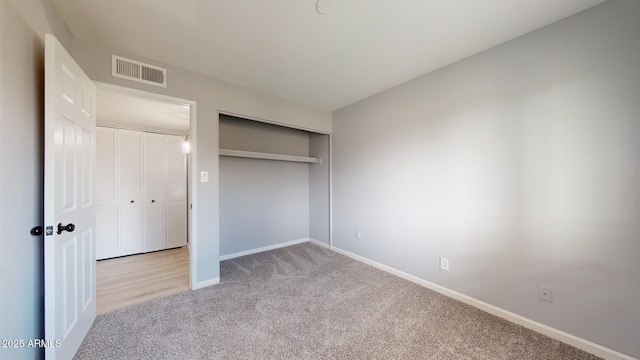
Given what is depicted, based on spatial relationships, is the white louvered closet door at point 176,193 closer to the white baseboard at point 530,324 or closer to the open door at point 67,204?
the open door at point 67,204

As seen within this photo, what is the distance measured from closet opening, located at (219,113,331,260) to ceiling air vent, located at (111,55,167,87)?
100cm

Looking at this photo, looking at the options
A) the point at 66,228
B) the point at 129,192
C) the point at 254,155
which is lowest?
the point at 66,228

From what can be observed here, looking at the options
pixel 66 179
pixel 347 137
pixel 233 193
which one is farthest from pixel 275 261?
pixel 66 179

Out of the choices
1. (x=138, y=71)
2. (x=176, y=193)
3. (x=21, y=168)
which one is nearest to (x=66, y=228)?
(x=21, y=168)

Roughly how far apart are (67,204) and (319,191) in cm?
316

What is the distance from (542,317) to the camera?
1.81 meters

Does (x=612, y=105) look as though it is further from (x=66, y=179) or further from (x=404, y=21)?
(x=66, y=179)

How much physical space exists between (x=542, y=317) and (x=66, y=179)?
3634 millimetres

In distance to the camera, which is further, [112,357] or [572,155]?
[572,155]

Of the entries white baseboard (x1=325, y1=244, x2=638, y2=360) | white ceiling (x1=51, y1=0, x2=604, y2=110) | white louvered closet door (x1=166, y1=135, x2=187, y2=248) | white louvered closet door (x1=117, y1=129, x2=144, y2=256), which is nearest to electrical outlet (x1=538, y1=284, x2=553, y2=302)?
white baseboard (x1=325, y1=244, x2=638, y2=360)

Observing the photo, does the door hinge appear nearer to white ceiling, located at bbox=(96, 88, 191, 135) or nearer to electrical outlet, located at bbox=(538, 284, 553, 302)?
white ceiling, located at bbox=(96, 88, 191, 135)

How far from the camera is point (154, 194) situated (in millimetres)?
3926

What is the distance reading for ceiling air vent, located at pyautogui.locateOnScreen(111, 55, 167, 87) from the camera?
6.98 feet

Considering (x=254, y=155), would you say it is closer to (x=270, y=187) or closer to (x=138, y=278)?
(x=270, y=187)
